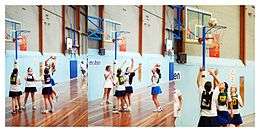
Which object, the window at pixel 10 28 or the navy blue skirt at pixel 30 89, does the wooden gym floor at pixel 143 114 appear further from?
the window at pixel 10 28

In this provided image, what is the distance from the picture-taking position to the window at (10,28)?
10.3 feet

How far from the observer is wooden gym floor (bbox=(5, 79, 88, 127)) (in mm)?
3129

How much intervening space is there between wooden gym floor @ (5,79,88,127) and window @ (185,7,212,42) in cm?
80

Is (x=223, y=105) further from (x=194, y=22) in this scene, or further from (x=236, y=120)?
(x=194, y=22)

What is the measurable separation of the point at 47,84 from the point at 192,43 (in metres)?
1.07

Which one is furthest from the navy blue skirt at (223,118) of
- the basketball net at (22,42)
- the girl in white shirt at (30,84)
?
the basketball net at (22,42)

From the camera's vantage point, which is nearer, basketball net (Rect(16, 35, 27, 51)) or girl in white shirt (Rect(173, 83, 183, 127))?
girl in white shirt (Rect(173, 83, 183, 127))

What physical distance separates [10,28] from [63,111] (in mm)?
700

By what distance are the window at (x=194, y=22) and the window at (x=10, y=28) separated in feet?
3.91

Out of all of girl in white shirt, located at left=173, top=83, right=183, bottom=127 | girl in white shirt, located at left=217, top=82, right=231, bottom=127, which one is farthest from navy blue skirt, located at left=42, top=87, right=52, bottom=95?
girl in white shirt, located at left=217, top=82, right=231, bottom=127

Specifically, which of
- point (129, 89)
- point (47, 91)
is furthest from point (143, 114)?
point (47, 91)

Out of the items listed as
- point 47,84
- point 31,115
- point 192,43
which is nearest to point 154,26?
point 192,43

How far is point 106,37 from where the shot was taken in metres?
3.08

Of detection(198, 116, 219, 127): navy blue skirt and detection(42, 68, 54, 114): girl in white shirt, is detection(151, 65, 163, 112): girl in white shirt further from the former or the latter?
detection(42, 68, 54, 114): girl in white shirt
